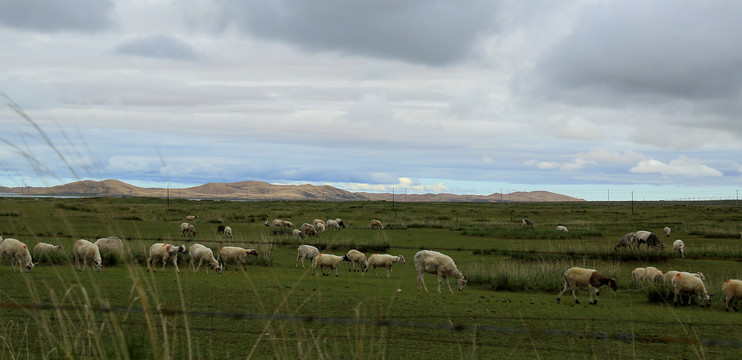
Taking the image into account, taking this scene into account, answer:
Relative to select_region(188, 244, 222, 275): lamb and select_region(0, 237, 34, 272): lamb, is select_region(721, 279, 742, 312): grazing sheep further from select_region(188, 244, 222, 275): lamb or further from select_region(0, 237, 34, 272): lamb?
select_region(0, 237, 34, 272): lamb

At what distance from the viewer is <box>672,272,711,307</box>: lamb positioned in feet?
44.6

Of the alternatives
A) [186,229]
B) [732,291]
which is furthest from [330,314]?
[186,229]

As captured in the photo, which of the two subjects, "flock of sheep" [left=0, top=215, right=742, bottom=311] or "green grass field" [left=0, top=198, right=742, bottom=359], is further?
"flock of sheep" [left=0, top=215, right=742, bottom=311]

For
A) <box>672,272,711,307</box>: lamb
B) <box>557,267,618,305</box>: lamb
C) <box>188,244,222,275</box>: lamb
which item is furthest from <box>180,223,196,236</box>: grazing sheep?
<box>672,272,711,307</box>: lamb

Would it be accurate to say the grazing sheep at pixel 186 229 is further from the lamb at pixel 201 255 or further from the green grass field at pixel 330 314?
the lamb at pixel 201 255

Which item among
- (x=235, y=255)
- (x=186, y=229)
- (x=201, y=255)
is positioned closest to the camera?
(x=201, y=255)

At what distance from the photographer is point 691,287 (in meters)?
13.6

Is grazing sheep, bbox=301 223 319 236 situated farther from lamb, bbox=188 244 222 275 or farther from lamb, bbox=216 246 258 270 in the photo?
lamb, bbox=188 244 222 275

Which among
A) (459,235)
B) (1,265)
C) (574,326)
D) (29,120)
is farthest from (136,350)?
(459,235)

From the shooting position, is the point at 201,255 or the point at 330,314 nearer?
the point at 330,314

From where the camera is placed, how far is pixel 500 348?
8.36 meters

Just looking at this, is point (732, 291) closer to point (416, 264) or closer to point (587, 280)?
point (587, 280)

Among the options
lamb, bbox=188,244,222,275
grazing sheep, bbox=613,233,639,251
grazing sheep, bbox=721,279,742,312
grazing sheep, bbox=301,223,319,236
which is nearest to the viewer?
grazing sheep, bbox=721,279,742,312

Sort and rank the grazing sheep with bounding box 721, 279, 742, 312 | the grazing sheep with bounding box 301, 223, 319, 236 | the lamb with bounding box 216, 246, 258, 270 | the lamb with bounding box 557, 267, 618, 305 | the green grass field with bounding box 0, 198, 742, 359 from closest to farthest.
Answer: the green grass field with bounding box 0, 198, 742, 359 < the grazing sheep with bounding box 721, 279, 742, 312 < the lamb with bounding box 557, 267, 618, 305 < the lamb with bounding box 216, 246, 258, 270 < the grazing sheep with bounding box 301, 223, 319, 236
